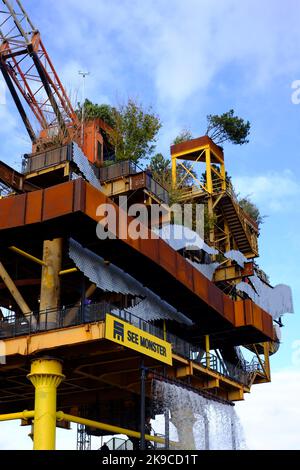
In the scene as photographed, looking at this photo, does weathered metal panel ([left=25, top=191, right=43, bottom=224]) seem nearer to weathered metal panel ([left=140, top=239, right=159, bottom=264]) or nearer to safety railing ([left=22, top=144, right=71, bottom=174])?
weathered metal panel ([left=140, top=239, right=159, bottom=264])

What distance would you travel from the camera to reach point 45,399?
33.2m

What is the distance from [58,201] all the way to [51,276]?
241 inches

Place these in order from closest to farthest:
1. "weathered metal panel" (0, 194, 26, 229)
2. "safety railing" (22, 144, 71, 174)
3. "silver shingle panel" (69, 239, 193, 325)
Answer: "weathered metal panel" (0, 194, 26, 229)
"silver shingle panel" (69, 239, 193, 325)
"safety railing" (22, 144, 71, 174)

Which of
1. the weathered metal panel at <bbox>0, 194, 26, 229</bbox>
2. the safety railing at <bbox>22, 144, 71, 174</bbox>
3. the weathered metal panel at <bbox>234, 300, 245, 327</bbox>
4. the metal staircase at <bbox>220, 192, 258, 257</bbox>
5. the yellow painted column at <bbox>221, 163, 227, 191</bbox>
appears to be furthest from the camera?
the yellow painted column at <bbox>221, 163, 227, 191</bbox>

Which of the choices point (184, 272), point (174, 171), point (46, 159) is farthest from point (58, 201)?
point (174, 171)

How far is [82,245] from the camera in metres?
34.5

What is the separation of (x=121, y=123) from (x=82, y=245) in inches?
795

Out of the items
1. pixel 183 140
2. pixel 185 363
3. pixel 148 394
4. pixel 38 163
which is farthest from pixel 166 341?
pixel 183 140

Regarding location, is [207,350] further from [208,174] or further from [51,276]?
[208,174]

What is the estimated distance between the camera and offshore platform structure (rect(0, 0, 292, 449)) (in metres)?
32.7

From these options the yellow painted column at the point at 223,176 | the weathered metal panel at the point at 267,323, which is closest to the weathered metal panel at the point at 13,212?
the weathered metal panel at the point at 267,323

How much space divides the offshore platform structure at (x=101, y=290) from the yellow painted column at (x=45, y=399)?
2.1 inches

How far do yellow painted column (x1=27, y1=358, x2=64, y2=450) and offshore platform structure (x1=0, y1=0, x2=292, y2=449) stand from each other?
0.17ft

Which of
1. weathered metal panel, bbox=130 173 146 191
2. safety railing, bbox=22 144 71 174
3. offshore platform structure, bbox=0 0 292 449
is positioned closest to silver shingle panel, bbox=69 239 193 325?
offshore platform structure, bbox=0 0 292 449
